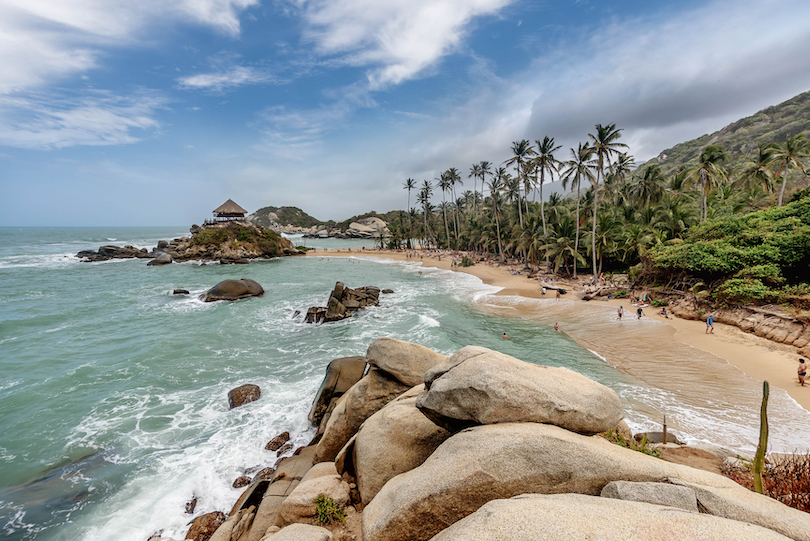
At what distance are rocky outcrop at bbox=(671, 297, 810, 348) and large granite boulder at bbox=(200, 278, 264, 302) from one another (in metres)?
41.3

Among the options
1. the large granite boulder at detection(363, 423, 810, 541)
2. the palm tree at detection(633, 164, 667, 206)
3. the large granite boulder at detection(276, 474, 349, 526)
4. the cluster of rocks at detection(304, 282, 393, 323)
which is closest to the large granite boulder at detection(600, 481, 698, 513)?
the large granite boulder at detection(363, 423, 810, 541)

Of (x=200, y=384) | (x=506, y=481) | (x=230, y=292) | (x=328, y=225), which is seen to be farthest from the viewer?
(x=328, y=225)

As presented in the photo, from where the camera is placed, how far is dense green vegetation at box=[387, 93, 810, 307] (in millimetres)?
20578

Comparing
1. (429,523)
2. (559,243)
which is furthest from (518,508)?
(559,243)

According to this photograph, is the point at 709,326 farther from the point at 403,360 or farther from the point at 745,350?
the point at 403,360

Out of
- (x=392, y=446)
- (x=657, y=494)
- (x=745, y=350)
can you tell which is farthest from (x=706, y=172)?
(x=392, y=446)

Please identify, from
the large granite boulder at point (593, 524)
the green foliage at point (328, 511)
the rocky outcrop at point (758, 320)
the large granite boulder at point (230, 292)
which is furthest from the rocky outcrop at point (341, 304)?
the rocky outcrop at point (758, 320)

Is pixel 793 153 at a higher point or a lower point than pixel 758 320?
higher

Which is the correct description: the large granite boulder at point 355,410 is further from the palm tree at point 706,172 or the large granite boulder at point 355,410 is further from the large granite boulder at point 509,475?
the palm tree at point 706,172

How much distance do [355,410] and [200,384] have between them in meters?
12.1

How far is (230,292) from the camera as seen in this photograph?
34.6 m

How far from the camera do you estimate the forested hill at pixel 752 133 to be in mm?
87156

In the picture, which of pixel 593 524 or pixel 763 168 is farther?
pixel 763 168

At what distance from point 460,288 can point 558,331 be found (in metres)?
18.2
